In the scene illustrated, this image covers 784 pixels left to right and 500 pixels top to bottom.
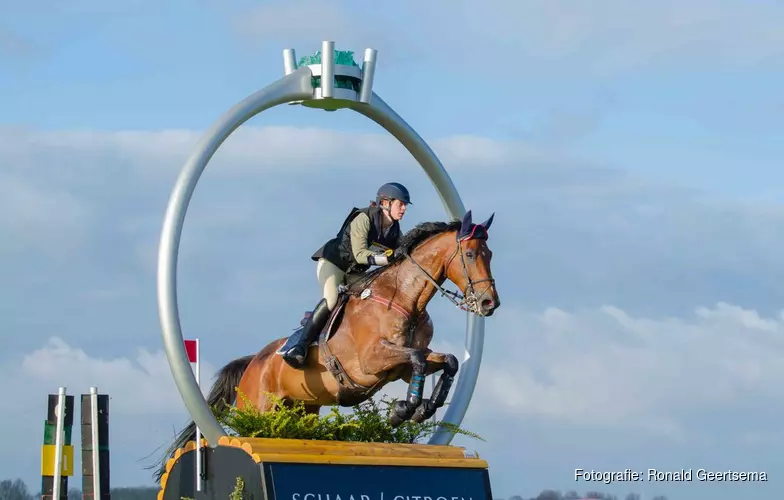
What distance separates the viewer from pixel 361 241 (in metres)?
11.7

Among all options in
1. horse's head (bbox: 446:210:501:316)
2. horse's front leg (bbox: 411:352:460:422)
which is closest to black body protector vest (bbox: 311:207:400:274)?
horse's head (bbox: 446:210:501:316)

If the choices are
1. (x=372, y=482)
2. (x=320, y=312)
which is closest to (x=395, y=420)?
(x=372, y=482)

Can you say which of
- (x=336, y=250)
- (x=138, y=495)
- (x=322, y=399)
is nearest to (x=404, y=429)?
(x=322, y=399)

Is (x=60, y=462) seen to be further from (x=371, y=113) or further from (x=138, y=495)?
(x=371, y=113)

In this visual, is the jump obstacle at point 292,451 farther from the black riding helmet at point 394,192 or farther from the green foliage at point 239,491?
the black riding helmet at point 394,192

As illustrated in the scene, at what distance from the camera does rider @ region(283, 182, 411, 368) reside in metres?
11.7

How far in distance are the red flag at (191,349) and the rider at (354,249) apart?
38.9 inches

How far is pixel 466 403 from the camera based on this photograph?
1271 cm

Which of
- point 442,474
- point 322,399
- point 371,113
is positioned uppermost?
point 371,113

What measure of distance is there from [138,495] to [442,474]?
3240mm

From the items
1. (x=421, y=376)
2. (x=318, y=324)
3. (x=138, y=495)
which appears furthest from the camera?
(x=138, y=495)

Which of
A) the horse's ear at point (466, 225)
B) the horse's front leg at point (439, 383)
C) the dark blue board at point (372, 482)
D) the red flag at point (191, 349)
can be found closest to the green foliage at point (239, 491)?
Result: the dark blue board at point (372, 482)

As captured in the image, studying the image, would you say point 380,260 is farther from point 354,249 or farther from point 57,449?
point 57,449

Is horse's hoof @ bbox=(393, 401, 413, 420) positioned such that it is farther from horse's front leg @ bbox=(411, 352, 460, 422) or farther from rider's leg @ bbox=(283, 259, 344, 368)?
rider's leg @ bbox=(283, 259, 344, 368)
